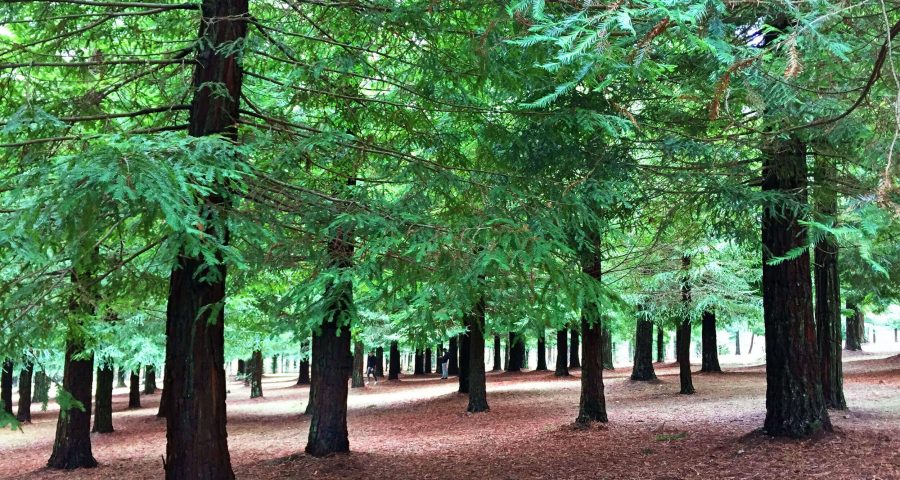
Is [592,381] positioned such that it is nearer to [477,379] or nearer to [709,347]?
[477,379]

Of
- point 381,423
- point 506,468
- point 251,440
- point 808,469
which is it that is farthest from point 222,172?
point 381,423

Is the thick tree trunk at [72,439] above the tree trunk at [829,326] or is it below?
below

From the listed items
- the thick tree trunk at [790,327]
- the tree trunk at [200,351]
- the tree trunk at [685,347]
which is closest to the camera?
the tree trunk at [200,351]

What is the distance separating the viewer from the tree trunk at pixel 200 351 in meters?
5.46

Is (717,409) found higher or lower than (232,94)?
lower

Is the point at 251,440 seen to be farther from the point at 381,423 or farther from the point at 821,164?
the point at 821,164

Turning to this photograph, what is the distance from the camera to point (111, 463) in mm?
11086

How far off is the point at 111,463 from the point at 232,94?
8227 mm

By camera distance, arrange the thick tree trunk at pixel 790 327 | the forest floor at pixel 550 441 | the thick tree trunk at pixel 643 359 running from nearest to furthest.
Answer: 1. the forest floor at pixel 550 441
2. the thick tree trunk at pixel 790 327
3. the thick tree trunk at pixel 643 359

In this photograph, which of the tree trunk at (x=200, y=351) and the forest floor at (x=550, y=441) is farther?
the forest floor at (x=550, y=441)

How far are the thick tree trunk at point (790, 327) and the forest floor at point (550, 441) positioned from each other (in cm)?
33

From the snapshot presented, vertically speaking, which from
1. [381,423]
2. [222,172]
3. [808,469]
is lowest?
[381,423]

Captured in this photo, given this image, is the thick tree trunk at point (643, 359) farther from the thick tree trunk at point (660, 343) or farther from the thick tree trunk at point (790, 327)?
the thick tree trunk at point (790, 327)

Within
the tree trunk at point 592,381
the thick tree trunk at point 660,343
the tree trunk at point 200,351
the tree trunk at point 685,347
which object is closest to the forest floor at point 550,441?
the tree trunk at point 592,381
